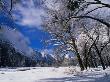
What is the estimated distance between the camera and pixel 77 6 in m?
20.2

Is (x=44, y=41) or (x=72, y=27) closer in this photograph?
(x=72, y=27)

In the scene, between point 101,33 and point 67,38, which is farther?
point 101,33

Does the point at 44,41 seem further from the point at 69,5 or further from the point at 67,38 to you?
→ the point at 69,5

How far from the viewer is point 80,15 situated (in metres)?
23.0

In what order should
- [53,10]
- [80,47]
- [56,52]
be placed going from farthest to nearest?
[80,47] → [56,52] → [53,10]

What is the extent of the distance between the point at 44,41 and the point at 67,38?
11.2 ft

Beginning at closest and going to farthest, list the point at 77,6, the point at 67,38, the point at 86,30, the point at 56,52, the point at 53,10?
the point at 77,6
the point at 53,10
the point at 67,38
the point at 56,52
the point at 86,30

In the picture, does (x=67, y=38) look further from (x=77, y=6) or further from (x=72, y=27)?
(x=77, y=6)

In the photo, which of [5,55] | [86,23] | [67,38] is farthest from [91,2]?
[5,55]

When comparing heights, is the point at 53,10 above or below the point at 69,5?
above

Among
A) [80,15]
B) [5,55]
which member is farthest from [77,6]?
[5,55]

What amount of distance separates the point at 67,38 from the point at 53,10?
18.1ft

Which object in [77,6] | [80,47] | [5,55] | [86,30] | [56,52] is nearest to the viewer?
[77,6]

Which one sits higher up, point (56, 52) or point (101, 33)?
point (101, 33)
